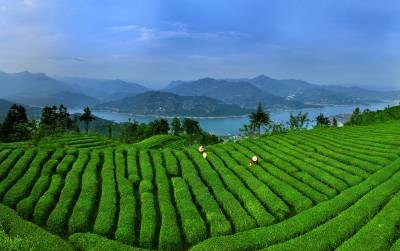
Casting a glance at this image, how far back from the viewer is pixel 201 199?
101 feet

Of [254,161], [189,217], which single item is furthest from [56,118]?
[189,217]

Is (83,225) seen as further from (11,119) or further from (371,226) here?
(11,119)

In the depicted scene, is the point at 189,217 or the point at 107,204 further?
the point at 107,204

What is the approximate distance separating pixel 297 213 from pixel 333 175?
9952 millimetres

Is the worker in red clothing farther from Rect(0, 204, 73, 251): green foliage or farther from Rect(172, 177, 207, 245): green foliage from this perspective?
Rect(0, 204, 73, 251): green foliage

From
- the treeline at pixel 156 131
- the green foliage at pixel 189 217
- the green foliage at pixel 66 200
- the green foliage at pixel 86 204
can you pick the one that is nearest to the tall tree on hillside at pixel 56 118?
the treeline at pixel 156 131

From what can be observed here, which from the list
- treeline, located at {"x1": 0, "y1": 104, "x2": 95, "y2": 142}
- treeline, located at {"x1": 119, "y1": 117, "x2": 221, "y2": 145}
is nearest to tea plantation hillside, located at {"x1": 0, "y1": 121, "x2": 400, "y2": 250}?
treeline, located at {"x1": 0, "y1": 104, "x2": 95, "y2": 142}

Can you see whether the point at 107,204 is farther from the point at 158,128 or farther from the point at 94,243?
the point at 158,128

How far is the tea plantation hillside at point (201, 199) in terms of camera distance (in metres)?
23.8

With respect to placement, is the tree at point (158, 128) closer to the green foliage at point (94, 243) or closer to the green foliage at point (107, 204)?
the green foliage at point (107, 204)

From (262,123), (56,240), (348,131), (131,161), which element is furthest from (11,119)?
(56,240)

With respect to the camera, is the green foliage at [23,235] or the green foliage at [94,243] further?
the green foliage at [94,243]

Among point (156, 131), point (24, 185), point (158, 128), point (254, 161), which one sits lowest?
point (156, 131)

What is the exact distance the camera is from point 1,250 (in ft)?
60.8
